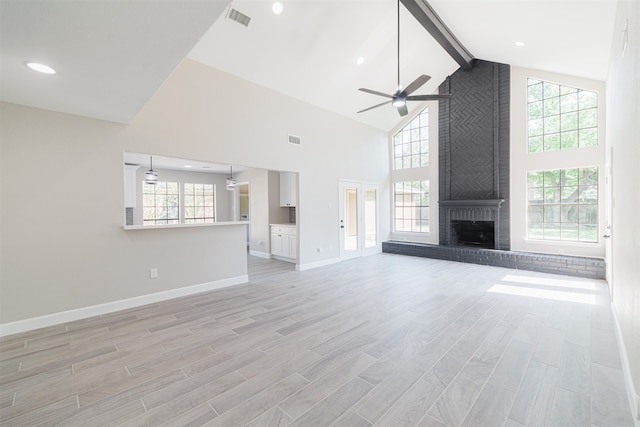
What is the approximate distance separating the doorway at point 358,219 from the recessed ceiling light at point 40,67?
17.5 feet

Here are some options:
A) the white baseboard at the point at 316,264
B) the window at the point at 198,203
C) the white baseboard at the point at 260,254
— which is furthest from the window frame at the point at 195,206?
the white baseboard at the point at 316,264

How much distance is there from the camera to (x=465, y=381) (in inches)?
83.4

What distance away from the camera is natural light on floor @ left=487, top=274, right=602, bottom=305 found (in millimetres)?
4031

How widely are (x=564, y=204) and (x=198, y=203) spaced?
975 centimetres

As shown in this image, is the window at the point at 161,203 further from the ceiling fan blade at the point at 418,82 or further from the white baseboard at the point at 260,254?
the ceiling fan blade at the point at 418,82

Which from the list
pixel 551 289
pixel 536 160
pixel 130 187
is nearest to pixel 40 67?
pixel 130 187

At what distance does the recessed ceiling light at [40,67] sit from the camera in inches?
87.8

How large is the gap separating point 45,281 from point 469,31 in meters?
7.73

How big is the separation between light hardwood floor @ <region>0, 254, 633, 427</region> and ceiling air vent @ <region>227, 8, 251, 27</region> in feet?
13.1

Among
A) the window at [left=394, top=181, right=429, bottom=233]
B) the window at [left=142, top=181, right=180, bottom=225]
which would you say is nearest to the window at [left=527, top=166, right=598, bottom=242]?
the window at [left=394, top=181, right=429, bottom=233]

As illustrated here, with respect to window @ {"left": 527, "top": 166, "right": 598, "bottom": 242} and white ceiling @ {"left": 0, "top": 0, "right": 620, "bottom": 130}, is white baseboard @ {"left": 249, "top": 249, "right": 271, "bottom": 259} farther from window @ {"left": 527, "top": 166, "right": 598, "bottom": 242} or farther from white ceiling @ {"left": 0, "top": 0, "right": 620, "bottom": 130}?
window @ {"left": 527, "top": 166, "right": 598, "bottom": 242}

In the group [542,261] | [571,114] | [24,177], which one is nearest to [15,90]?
[24,177]

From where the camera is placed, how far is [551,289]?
14.5ft

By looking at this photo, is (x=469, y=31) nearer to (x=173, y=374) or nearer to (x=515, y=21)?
(x=515, y=21)
